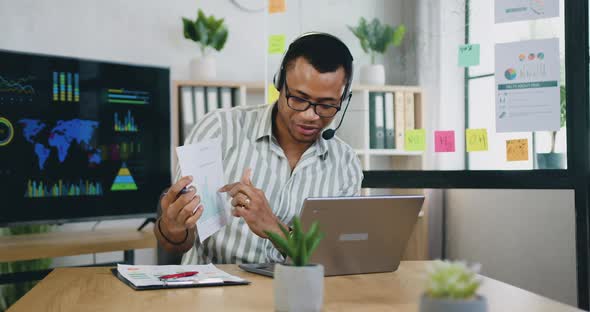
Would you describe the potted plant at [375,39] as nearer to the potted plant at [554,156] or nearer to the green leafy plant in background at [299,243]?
the potted plant at [554,156]

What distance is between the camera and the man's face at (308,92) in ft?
5.87

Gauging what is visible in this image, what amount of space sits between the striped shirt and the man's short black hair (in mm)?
221

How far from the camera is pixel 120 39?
3.59 m

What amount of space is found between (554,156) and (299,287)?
5.19 feet

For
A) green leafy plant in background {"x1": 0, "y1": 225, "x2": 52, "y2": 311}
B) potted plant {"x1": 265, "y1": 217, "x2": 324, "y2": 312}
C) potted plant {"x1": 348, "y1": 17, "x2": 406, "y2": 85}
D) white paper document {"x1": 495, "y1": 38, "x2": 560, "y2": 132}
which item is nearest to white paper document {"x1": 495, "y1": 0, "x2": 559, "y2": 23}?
white paper document {"x1": 495, "y1": 38, "x2": 560, "y2": 132}

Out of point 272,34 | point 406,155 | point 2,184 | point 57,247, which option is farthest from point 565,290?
point 2,184

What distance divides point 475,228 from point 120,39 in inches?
88.0

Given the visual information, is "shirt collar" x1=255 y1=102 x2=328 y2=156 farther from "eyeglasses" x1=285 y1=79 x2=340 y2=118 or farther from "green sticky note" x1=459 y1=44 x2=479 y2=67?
"green sticky note" x1=459 y1=44 x2=479 y2=67

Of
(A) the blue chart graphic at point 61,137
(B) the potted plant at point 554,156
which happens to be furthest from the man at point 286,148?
(A) the blue chart graphic at point 61,137

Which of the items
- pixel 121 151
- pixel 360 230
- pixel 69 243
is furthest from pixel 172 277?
pixel 121 151

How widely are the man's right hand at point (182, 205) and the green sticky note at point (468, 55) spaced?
1345 mm

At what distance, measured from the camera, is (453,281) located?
2.48 ft

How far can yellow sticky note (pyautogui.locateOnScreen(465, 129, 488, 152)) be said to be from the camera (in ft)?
7.73

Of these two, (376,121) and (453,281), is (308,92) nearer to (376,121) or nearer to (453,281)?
(376,121)
